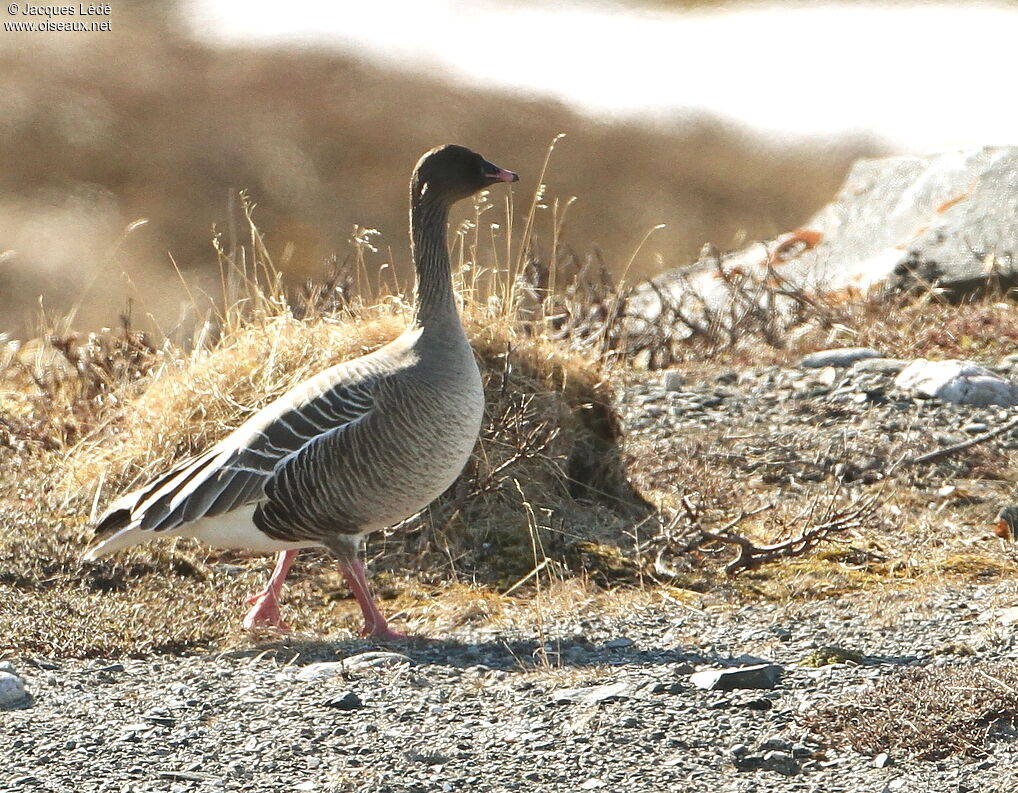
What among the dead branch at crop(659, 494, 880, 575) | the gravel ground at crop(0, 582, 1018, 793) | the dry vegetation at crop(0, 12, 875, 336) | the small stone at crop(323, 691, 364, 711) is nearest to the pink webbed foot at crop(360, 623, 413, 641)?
the gravel ground at crop(0, 582, 1018, 793)

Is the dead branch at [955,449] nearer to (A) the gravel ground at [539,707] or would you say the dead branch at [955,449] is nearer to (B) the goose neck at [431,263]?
(A) the gravel ground at [539,707]

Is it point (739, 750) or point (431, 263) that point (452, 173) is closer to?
point (431, 263)

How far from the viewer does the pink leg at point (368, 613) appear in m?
5.75

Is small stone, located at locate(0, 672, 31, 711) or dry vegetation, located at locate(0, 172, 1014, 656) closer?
small stone, located at locate(0, 672, 31, 711)

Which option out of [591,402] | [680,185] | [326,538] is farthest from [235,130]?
[326,538]

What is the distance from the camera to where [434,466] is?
5723mm

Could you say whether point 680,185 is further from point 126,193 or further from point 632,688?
point 632,688

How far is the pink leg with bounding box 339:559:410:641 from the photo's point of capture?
18.9 ft

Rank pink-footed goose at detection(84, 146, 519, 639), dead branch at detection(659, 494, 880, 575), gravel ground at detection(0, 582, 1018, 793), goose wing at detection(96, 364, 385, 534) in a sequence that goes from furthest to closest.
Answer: dead branch at detection(659, 494, 880, 575)
goose wing at detection(96, 364, 385, 534)
pink-footed goose at detection(84, 146, 519, 639)
gravel ground at detection(0, 582, 1018, 793)

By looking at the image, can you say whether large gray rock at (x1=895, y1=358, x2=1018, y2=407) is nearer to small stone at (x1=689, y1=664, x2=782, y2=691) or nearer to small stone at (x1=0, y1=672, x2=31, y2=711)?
small stone at (x1=689, y1=664, x2=782, y2=691)

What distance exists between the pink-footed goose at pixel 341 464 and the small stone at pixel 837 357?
4734 mm

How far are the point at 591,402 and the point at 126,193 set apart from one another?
18.3 meters

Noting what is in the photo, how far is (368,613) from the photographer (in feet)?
19.1

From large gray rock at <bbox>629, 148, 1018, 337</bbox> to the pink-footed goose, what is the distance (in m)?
5.44
